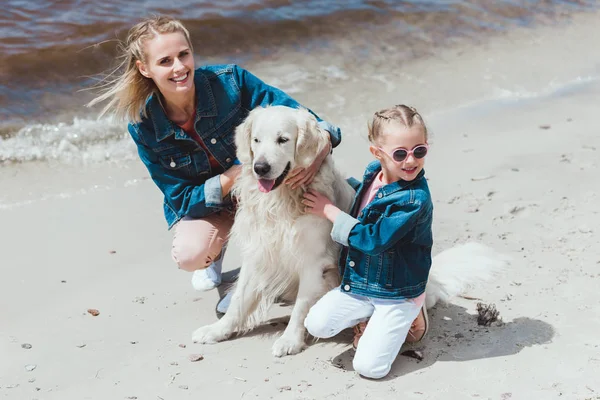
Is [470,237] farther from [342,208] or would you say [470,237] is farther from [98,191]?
A: [98,191]

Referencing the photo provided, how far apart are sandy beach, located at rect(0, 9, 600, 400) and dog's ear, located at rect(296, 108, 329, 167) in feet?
3.12

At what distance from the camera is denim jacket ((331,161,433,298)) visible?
10.8ft

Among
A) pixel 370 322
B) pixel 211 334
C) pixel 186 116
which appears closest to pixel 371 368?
pixel 370 322

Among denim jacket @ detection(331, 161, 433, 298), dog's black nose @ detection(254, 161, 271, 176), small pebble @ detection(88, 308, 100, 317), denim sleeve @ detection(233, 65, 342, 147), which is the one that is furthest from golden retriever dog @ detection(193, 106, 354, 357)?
small pebble @ detection(88, 308, 100, 317)

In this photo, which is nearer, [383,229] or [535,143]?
[383,229]

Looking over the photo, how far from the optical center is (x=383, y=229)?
3289 mm

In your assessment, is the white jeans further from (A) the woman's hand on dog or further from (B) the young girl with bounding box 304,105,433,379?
(A) the woman's hand on dog

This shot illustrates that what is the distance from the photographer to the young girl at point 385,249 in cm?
330

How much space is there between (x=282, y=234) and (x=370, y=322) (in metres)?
0.64

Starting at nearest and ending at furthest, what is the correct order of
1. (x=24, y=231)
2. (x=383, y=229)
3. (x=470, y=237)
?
(x=383, y=229)
(x=470, y=237)
(x=24, y=231)

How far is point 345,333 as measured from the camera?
12.6 ft

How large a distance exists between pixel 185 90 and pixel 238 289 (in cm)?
111

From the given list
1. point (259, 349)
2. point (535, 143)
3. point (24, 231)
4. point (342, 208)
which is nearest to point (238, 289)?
point (259, 349)

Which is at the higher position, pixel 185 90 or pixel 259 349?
pixel 185 90
